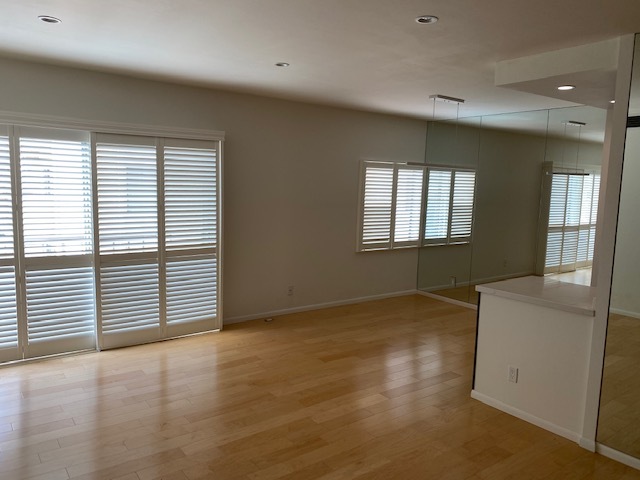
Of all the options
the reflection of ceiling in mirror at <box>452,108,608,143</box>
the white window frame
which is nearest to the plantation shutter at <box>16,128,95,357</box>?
the white window frame

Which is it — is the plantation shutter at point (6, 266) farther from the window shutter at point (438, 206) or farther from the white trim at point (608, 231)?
the window shutter at point (438, 206)

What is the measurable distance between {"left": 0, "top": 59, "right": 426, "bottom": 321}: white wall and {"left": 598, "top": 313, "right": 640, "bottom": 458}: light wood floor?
11.8ft

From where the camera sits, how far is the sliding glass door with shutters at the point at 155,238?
14.0 ft

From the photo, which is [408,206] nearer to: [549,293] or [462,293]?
[462,293]

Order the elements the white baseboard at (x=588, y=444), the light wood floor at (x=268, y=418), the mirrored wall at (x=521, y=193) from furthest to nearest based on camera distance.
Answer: the mirrored wall at (x=521, y=193) < the white baseboard at (x=588, y=444) < the light wood floor at (x=268, y=418)

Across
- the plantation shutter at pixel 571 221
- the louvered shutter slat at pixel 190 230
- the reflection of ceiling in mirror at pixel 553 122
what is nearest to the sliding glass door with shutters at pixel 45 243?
the louvered shutter slat at pixel 190 230

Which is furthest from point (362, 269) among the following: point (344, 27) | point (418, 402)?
point (344, 27)

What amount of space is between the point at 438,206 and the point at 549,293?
3380 millimetres

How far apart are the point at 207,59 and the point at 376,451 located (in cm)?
309

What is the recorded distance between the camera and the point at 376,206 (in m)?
6.48

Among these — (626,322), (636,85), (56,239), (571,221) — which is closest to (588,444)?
(626,322)

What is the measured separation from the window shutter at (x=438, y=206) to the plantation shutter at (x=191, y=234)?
3.24 m

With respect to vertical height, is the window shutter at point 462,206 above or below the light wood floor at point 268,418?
above

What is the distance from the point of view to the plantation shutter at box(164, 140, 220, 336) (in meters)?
4.59
